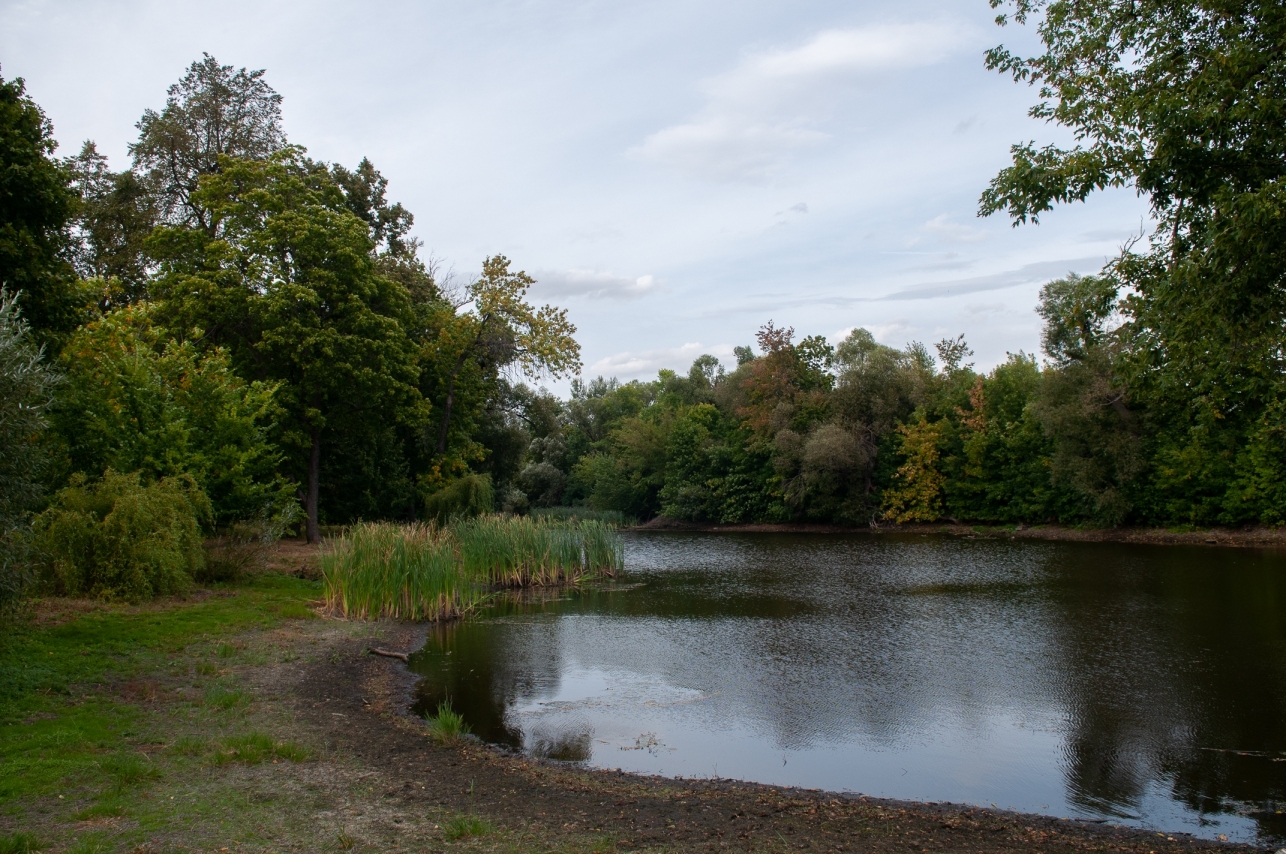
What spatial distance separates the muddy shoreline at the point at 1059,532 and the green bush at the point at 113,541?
104ft

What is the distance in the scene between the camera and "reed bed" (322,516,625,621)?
16047 millimetres

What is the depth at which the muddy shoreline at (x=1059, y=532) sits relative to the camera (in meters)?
30.4

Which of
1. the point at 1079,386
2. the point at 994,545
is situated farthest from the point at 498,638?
the point at 1079,386

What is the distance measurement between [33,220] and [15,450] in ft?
20.8

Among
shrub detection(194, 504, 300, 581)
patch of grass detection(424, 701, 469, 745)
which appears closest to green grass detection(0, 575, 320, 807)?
patch of grass detection(424, 701, 469, 745)

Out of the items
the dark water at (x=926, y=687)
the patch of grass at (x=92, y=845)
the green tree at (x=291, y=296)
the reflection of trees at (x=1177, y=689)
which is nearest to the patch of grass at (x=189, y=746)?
the patch of grass at (x=92, y=845)

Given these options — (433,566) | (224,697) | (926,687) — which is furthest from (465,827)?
(433,566)

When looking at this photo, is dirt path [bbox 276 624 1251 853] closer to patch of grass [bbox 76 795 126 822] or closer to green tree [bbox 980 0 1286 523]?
patch of grass [bbox 76 795 126 822]

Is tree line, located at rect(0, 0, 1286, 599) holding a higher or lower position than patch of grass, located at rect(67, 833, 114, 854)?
higher

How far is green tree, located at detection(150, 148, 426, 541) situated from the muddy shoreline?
1014 inches

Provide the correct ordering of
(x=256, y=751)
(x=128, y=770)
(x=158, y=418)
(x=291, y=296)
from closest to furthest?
(x=128, y=770) → (x=256, y=751) → (x=158, y=418) → (x=291, y=296)

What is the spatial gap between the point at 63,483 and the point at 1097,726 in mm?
17336

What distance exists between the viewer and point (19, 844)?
493cm

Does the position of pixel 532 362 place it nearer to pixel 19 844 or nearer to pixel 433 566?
pixel 433 566
